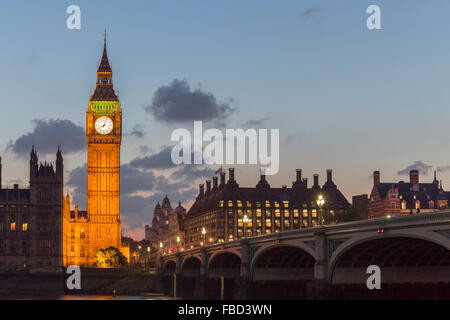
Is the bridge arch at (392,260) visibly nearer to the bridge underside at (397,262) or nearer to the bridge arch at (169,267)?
the bridge underside at (397,262)

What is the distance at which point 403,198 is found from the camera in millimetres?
193625

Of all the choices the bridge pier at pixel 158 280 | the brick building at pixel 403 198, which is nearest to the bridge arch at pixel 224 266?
the bridge pier at pixel 158 280

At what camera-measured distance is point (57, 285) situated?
174750 mm

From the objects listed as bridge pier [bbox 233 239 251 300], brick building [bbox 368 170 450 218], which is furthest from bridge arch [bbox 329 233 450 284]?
brick building [bbox 368 170 450 218]

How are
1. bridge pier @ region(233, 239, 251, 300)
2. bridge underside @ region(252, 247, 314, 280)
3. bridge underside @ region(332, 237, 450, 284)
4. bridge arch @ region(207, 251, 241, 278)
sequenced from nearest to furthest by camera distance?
bridge underside @ region(332, 237, 450, 284) < bridge pier @ region(233, 239, 251, 300) < bridge underside @ region(252, 247, 314, 280) < bridge arch @ region(207, 251, 241, 278)

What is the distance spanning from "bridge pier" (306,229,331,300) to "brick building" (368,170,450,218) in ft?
362

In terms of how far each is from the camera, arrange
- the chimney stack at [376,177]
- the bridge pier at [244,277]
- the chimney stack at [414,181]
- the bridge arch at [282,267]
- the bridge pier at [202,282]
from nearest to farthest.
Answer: the bridge pier at [244,277] → the bridge arch at [282,267] → the bridge pier at [202,282] → the chimney stack at [414,181] → the chimney stack at [376,177]

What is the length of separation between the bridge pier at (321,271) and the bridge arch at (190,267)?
6155 centimetres

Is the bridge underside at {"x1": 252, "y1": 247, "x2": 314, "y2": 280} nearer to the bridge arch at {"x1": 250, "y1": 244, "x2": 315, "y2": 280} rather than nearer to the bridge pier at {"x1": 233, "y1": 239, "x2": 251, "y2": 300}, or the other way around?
the bridge arch at {"x1": 250, "y1": 244, "x2": 315, "y2": 280}

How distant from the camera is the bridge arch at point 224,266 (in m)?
121

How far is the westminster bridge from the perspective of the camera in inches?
2675

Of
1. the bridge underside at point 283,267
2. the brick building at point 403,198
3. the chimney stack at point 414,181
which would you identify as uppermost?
the chimney stack at point 414,181
